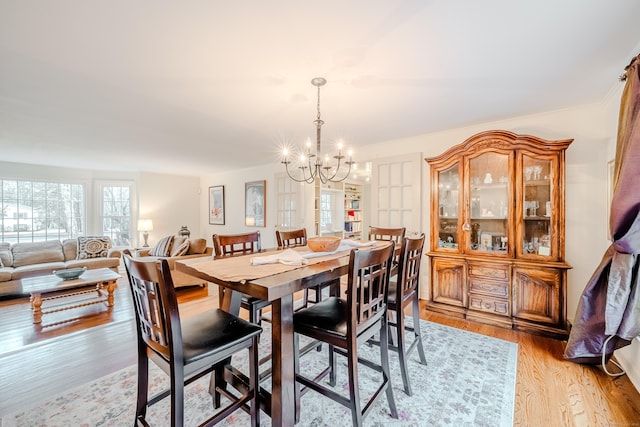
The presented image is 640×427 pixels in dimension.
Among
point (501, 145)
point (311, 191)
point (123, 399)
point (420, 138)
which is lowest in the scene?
point (123, 399)

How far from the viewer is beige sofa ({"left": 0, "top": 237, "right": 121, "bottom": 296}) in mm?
3916

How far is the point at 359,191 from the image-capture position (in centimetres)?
764

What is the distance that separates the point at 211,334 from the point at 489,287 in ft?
9.37

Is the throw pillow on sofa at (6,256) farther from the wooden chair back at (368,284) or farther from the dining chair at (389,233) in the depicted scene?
the wooden chair back at (368,284)

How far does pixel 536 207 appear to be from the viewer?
9.41 feet

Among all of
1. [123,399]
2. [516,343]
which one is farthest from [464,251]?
[123,399]

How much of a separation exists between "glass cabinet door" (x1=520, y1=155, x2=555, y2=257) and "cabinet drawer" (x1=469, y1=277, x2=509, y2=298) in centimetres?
41

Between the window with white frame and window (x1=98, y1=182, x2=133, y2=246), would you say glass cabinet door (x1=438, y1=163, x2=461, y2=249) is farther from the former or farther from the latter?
window (x1=98, y1=182, x2=133, y2=246)

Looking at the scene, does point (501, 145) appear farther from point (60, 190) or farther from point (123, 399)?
point (60, 190)

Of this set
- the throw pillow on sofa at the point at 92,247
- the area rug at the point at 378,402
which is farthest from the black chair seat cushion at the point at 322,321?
the throw pillow on sofa at the point at 92,247

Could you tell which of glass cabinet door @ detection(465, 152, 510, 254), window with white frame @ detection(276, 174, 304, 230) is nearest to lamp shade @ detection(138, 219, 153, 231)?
window with white frame @ detection(276, 174, 304, 230)

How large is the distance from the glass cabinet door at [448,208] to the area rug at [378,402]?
1.34 metres

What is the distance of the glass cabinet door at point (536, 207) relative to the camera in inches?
109

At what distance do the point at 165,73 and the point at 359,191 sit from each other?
605 centimetres
